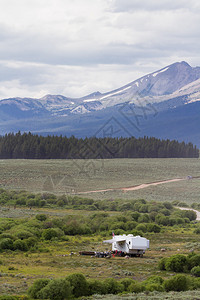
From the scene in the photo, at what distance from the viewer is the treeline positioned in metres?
133

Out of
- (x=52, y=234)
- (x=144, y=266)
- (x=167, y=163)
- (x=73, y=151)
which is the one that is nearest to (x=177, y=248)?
(x=144, y=266)

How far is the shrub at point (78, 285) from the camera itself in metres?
18.7

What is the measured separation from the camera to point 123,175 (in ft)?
332

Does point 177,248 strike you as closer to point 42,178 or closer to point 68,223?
point 68,223

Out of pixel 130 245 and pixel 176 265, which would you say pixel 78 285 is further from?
pixel 130 245

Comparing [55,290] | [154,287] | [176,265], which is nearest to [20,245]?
[176,265]

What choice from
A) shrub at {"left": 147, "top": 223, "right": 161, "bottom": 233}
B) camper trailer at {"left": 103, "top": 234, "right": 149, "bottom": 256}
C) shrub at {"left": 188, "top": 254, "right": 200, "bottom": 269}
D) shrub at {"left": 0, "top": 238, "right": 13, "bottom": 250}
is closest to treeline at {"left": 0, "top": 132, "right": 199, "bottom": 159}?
shrub at {"left": 147, "top": 223, "right": 161, "bottom": 233}

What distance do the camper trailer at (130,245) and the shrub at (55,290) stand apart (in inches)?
400

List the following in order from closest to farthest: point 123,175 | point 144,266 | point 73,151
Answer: point 144,266 → point 123,175 → point 73,151

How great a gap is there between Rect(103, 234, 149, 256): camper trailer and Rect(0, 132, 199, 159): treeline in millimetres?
104387

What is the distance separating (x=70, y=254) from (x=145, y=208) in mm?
30822

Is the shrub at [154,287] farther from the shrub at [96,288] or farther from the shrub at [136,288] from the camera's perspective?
the shrub at [96,288]

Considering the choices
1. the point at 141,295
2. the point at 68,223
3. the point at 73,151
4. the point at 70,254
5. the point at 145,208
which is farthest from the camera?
the point at 73,151

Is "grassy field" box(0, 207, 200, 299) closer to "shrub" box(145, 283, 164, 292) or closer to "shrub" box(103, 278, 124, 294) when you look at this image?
"shrub" box(103, 278, 124, 294)
